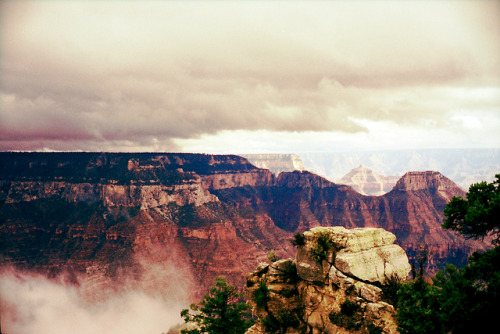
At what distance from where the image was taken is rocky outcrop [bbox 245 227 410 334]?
3434 cm

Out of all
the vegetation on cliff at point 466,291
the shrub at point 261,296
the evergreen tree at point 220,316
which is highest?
the vegetation on cliff at point 466,291

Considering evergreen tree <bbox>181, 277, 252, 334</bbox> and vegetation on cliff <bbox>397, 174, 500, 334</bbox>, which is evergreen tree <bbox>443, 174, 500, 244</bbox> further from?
evergreen tree <bbox>181, 277, 252, 334</bbox>

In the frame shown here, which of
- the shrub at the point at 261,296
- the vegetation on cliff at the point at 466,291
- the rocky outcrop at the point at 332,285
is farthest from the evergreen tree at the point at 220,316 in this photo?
the vegetation on cliff at the point at 466,291

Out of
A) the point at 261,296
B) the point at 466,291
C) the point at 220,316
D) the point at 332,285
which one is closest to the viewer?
the point at 466,291

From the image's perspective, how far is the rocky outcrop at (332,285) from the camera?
34.3 metres

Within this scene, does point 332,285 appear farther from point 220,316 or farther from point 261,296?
point 220,316

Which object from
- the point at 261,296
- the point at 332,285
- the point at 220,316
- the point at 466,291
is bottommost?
the point at 220,316

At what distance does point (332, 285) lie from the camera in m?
37.3

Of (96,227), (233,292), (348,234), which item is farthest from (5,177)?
(348,234)

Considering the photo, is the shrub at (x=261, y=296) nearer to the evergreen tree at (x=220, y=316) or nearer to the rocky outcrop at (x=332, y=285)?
the rocky outcrop at (x=332, y=285)

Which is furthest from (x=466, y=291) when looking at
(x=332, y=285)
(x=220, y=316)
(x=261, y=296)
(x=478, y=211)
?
(x=220, y=316)

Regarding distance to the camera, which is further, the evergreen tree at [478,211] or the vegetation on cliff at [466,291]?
the evergreen tree at [478,211]

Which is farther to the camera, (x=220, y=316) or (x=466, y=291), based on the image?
(x=220, y=316)

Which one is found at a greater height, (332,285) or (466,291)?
(466,291)
